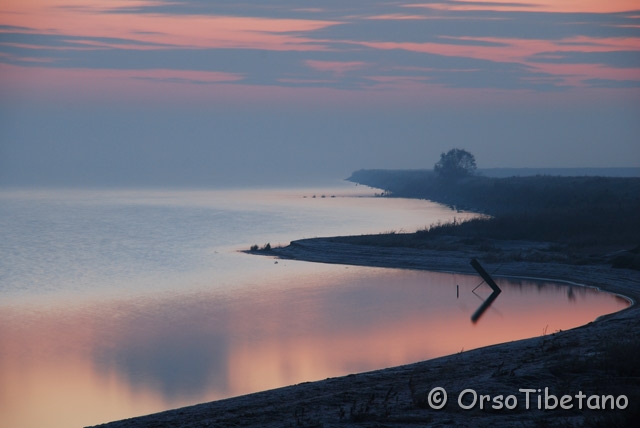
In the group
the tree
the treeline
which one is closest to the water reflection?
the treeline

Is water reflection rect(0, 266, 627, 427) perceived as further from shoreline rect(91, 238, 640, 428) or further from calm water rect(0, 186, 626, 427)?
shoreline rect(91, 238, 640, 428)

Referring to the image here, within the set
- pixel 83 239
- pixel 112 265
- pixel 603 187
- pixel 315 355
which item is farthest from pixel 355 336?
pixel 603 187

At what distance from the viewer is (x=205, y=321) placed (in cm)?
3123

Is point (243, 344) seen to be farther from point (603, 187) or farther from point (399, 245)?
point (603, 187)

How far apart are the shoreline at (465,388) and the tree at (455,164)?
108m

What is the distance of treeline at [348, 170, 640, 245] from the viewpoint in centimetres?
4916

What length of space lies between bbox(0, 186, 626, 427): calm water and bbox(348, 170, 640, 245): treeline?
10387 mm

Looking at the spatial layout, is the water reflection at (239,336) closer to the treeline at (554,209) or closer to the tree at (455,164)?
the treeline at (554,209)

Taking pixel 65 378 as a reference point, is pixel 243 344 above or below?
above

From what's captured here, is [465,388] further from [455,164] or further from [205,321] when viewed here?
[455,164]

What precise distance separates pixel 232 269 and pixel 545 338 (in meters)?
27.6

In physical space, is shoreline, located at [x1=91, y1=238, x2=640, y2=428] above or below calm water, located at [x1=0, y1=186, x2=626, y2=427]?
below

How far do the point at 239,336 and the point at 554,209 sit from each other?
3819 cm

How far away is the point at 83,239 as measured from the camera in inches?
2603
